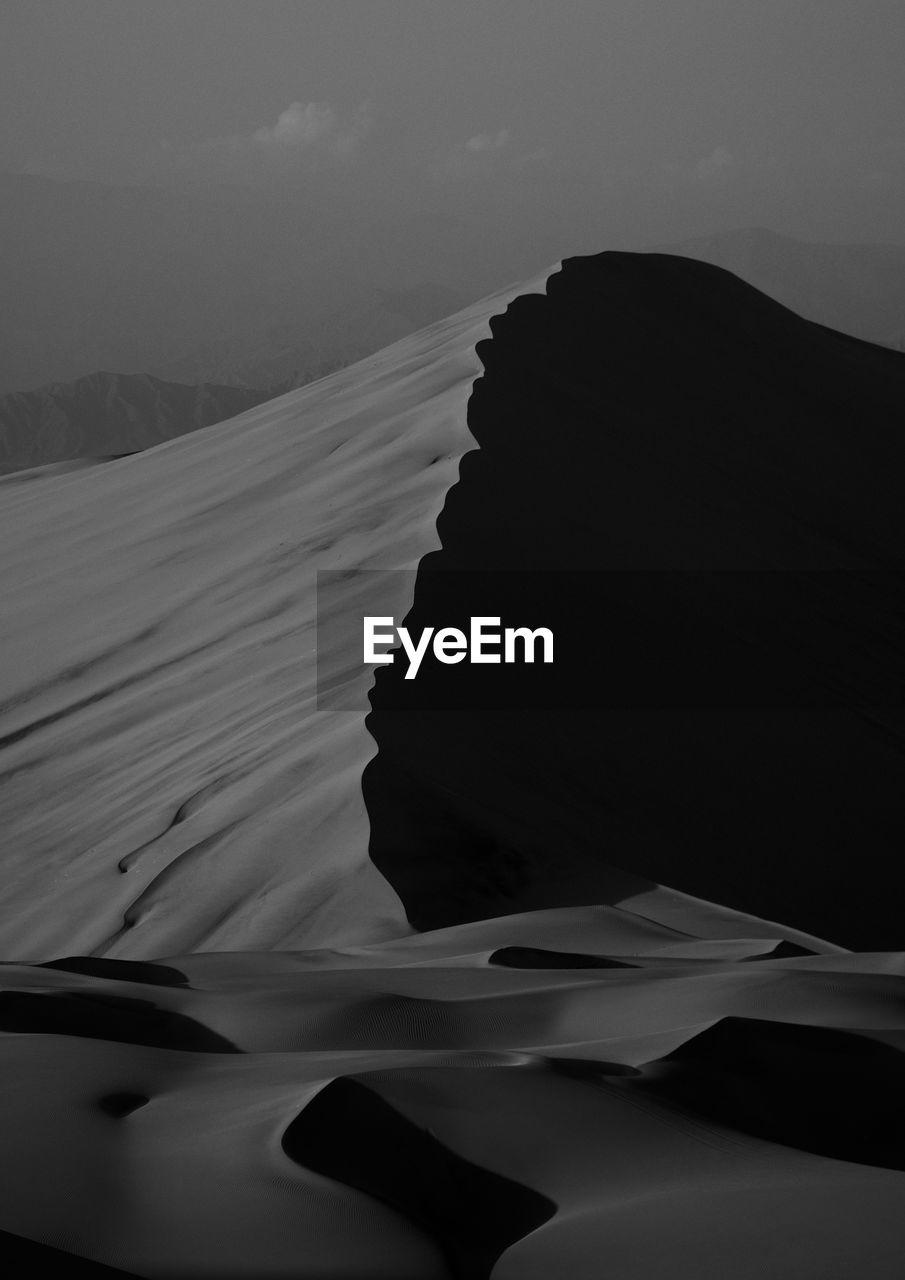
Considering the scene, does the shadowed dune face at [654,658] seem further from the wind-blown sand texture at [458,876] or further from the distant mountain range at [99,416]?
the distant mountain range at [99,416]

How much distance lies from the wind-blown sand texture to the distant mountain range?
79950 mm

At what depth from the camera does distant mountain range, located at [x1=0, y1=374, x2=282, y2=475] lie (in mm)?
88062

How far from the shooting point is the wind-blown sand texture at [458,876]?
4.06ft

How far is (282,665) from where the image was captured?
505cm

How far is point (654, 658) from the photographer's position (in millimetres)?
5281

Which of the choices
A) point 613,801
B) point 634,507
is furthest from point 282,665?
point 634,507

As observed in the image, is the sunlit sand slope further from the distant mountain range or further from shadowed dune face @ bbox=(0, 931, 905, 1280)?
the distant mountain range

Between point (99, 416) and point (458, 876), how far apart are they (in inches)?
3680

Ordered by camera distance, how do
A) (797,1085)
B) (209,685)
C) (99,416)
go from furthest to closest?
(99,416) → (209,685) → (797,1085)

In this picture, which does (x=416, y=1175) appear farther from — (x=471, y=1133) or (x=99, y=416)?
(x=99, y=416)

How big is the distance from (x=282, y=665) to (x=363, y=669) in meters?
0.58

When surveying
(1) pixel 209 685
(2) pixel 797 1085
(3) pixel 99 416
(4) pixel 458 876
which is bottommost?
(4) pixel 458 876

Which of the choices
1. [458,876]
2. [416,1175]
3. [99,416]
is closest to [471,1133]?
[416,1175]

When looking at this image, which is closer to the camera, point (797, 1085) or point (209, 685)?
point (797, 1085)
